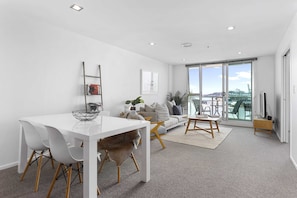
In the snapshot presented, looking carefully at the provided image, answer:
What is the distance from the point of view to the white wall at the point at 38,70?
101 inches

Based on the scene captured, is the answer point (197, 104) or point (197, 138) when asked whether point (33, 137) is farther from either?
point (197, 104)

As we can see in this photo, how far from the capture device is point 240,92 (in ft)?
19.6

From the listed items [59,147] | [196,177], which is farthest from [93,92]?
[196,177]

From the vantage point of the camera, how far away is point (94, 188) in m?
1.55

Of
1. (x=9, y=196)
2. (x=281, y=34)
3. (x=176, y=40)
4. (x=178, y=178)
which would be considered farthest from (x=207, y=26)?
(x=9, y=196)

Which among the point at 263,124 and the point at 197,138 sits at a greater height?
the point at 263,124

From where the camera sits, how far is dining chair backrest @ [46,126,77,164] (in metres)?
1.61

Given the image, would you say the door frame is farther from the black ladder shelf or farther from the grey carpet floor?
the black ladder shelf

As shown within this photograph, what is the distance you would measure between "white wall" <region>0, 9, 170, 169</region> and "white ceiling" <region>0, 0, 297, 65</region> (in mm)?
227

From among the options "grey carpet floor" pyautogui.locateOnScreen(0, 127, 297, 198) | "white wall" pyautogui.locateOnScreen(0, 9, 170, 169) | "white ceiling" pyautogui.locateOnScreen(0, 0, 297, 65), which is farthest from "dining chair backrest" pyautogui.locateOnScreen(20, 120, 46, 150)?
"white ceiling" pyautogui.locateOnScreen(0, 0, 297, 65)

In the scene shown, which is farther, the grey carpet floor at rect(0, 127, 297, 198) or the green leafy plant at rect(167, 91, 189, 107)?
the green leafy plant at rect(167, 91, 189, 107)

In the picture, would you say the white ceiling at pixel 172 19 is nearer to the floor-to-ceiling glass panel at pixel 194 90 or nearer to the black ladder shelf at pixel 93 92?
the black ladder shelf at pixel 93 92

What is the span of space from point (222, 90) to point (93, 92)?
473cm

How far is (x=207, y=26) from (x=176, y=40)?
0.93m
